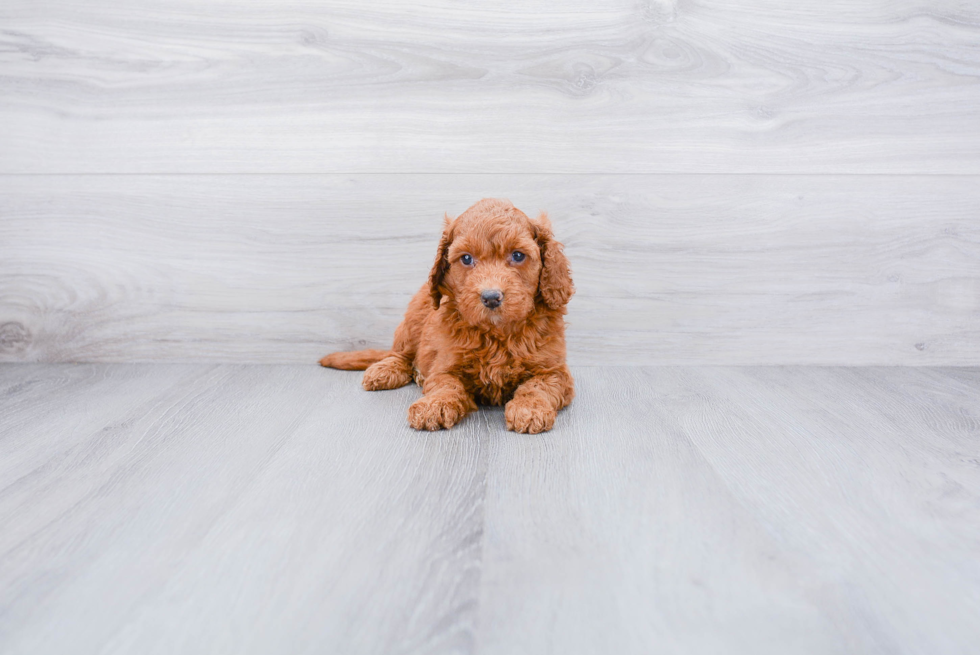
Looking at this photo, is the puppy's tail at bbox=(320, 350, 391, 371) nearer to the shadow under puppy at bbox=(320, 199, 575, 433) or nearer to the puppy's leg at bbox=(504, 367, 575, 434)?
the shadow under puppy at bbox=(320, 199, 575, 433)

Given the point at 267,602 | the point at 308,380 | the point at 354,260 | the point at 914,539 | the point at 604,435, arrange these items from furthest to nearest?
the point at 354,260 → the point at 308,380 → the point at 604,435 → the point at 914,539 → the point at 267,602

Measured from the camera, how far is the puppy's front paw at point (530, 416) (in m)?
1.36

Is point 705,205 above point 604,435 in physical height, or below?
above

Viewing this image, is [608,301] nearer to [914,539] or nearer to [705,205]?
[705,205]

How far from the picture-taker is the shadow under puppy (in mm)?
1385

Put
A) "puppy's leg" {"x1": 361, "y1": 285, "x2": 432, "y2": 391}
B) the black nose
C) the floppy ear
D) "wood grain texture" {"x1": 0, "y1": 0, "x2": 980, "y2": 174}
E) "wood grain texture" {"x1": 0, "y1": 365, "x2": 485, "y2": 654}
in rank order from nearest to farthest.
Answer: "wood grain texture" {"x1": 0, "y1": 365, "x2": 485, "y2": 654}
the black nose
the floppy ear
"puppy's leg" {"x1": 361, "y1": 285, "x2": 432, "y2": 391}
"wood grain texture" {"x1": 0, "y1": 0, "x2": 980, "y2": 174}

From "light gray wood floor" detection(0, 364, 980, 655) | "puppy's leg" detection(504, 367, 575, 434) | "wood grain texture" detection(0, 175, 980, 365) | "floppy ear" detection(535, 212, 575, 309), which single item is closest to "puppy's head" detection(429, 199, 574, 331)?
"floppy ear" detection(535, 212, 575, 309)

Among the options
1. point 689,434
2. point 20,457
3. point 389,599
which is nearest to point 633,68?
point 689,434

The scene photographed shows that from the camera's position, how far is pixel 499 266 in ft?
4.64

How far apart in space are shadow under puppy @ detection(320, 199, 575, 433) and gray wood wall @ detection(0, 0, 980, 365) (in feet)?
1.40

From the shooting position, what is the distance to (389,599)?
79 cm

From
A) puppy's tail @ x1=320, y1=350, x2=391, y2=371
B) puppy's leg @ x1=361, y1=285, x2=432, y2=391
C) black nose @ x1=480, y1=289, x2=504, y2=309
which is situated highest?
black nose @ x1=480, y1=289, x2=504, y2=309

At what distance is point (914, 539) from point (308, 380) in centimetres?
148

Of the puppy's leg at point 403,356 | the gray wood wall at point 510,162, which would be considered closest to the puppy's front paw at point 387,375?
the puppy's leg at point 403,356
